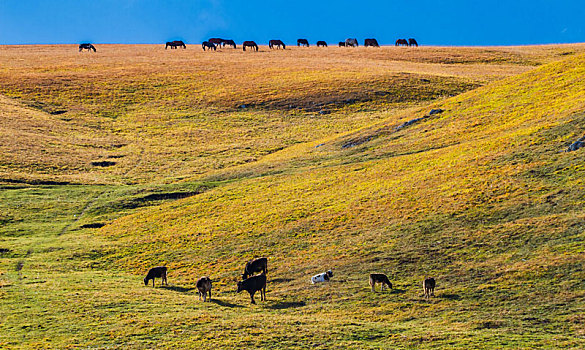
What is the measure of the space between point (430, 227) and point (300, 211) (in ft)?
37.9

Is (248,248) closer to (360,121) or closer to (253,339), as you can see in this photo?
(253,339)

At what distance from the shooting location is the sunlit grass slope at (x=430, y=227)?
93.4 ft

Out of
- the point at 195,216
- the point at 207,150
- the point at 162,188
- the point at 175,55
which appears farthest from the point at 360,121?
the point at 175,55

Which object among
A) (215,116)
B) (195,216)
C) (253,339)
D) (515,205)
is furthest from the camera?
(215,116)

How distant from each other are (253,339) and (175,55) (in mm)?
124657

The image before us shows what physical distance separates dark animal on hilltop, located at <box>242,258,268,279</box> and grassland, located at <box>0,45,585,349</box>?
111cm

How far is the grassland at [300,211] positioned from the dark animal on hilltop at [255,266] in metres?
1.11

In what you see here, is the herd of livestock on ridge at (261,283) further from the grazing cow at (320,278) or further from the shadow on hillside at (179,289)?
the shadow on hillside at (179,289)

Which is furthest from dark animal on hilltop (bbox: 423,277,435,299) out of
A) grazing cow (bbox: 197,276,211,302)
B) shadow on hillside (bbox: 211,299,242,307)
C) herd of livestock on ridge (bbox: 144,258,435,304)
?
grazing cow (bbox: 197,276,211,302)

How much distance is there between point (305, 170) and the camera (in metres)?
62.0

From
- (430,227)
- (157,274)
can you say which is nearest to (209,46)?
(430,227)

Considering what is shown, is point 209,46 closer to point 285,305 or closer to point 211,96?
point 211,96

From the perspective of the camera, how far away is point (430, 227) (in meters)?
38.7

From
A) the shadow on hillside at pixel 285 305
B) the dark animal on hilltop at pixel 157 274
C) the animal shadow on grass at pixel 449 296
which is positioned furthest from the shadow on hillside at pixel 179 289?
the animal shadow on grass at pixel 449 296
